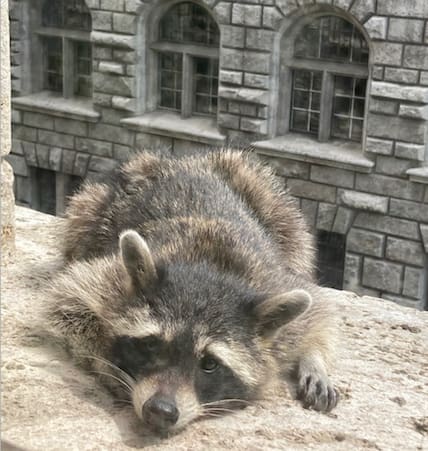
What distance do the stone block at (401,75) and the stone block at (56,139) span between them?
6.49 m

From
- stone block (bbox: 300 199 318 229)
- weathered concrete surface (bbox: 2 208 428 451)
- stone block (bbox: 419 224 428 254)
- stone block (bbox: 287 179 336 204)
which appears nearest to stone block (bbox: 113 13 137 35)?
stone block (bbox: 287 179 336 204)

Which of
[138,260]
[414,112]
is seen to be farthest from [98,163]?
[138,260]

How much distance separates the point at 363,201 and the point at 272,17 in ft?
10.1

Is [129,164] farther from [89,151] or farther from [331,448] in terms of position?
[89,151]

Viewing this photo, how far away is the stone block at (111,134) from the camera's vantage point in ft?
52.9

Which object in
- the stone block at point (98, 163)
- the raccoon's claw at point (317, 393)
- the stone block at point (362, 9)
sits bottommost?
the stone block at point (98, 163)

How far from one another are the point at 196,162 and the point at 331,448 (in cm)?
209

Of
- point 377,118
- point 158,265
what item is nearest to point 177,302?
point 158,265

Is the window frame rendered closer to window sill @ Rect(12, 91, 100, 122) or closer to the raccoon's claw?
window sill @ Rect(12, 91, 100, 122)

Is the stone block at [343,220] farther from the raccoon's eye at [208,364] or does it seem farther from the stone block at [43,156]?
the raccoon's eye at [208,364]

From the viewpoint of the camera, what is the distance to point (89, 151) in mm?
16672

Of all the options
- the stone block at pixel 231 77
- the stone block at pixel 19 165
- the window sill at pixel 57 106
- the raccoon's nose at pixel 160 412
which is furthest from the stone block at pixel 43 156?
the raccoon's nose at pixel 160 412

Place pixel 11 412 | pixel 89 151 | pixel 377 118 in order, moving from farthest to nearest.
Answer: pixel 89 151
pixel 377 118
pixel 11 412

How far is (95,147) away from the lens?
1658 centimetres
